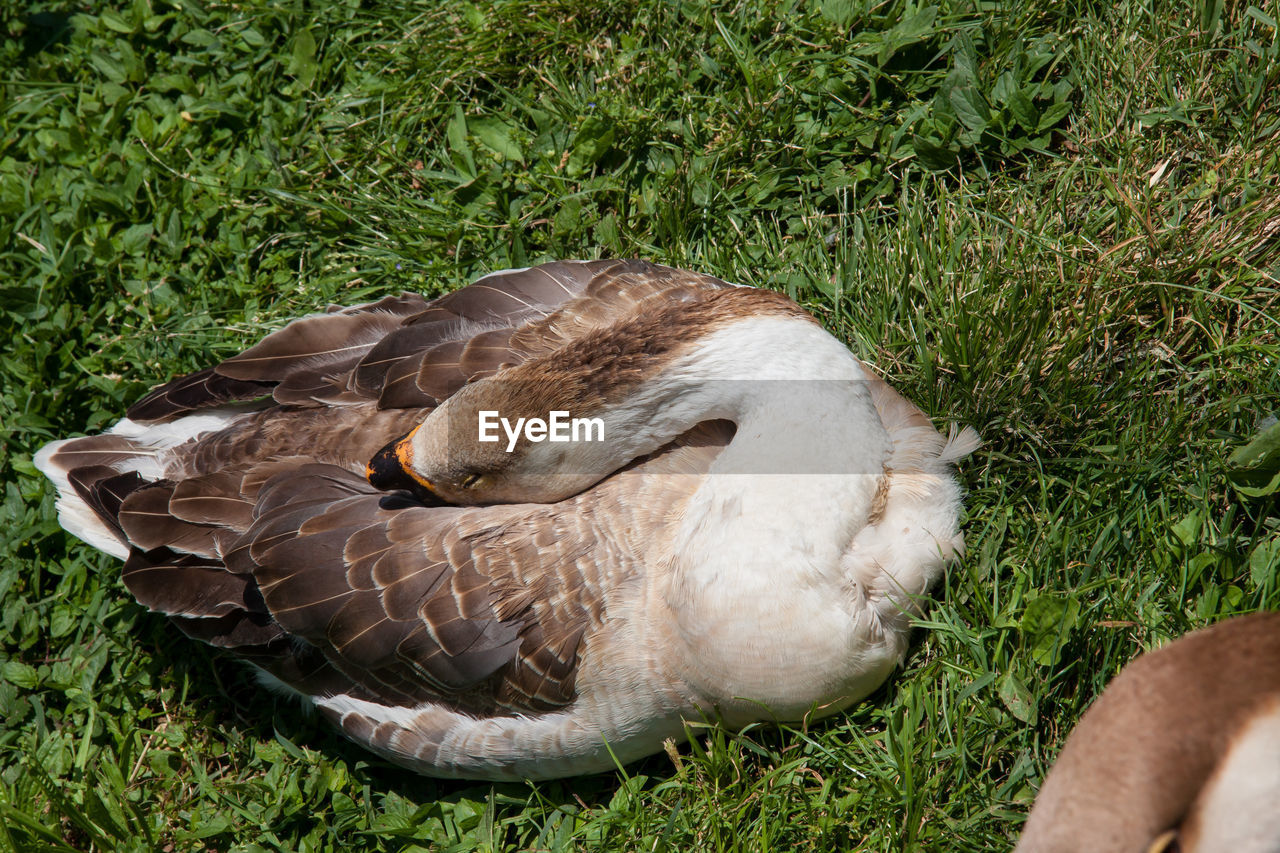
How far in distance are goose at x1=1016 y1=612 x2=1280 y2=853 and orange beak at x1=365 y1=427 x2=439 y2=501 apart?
2239 millimetres

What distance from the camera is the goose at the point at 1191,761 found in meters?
2.15

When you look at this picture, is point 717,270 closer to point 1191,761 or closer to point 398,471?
point 398,471

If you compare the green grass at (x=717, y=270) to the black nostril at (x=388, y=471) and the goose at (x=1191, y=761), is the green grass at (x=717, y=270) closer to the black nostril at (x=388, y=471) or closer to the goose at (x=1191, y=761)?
the goose at (x=1191, y=761)

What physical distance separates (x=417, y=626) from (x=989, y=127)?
10.5 ft

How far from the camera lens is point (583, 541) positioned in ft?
11.4

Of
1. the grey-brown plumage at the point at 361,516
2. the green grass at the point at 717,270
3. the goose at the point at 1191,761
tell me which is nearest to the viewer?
the goose at the point at 1191,761

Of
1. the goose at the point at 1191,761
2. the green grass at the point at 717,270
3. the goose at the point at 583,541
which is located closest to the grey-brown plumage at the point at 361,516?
the goose at the point at 583,541

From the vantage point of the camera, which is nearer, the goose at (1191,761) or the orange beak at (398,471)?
the goose at (1191,761)

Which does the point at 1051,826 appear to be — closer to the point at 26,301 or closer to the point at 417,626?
the point at 417,626

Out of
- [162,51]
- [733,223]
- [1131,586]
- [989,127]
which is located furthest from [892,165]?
[162,51]

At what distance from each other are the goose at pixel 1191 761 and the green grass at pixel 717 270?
3.66 ft

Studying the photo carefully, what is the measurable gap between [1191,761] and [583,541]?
1932mm

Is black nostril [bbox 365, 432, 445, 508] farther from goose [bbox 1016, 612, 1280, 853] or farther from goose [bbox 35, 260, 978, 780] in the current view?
goose [bbox 1016, 612, 1280, 853]

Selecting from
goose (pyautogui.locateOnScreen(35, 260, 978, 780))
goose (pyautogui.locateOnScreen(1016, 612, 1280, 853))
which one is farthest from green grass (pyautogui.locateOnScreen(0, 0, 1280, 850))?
goose (pyautogui.locateOnScreen(1016, 612, 1280, 853))
